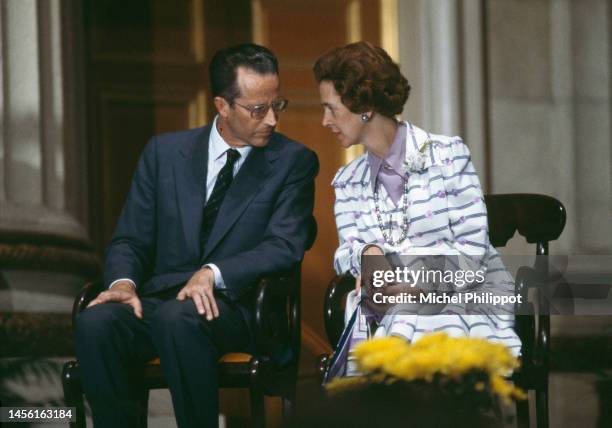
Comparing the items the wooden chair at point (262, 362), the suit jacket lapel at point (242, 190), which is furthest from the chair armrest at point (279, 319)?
the suit jacket lapel at point (242, 190)

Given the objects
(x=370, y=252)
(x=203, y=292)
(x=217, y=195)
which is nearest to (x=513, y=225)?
(x=370, y=252)

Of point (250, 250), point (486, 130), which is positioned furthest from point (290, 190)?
point (486, 130)

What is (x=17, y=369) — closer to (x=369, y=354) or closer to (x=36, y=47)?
(x=369, y=354)

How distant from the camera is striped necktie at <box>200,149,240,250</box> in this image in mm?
3160

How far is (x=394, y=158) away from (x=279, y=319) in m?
0.63

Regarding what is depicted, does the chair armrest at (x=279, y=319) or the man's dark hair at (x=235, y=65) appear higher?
the man's dark hair at (x=235, y=65)

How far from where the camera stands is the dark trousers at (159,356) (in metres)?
2.74

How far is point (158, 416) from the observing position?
12.3ft

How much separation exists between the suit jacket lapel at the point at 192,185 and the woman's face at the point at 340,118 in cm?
42

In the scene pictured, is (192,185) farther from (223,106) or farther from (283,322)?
(283,322)

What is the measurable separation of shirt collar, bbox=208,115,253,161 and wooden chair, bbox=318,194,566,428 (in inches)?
21.4

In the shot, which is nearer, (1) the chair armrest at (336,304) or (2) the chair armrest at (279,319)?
(2) the chair armrest at (279,319)

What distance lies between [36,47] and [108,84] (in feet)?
1.97

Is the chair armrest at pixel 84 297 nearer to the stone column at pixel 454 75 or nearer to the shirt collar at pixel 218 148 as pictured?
the shirt collar at pixel 218 148
